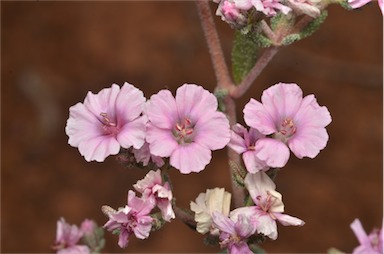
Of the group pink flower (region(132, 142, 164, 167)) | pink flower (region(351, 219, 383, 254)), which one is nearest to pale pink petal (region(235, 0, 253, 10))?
pink flower (region(132, 142, 164, 167))

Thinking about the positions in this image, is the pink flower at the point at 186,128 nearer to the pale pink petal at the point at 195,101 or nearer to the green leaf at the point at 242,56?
the pale pink petal at the point at 195,101

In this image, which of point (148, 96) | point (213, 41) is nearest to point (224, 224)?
point (213, 41)

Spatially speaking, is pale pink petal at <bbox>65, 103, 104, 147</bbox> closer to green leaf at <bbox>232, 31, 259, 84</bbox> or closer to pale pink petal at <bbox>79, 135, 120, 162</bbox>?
pale pink petal at <bbox>79, 135, 120, 162</bbox>

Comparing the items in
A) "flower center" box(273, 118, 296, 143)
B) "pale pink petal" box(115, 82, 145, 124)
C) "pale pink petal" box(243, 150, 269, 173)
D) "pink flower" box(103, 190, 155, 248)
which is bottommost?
"pink flower" box(103, 190, 155, 248)

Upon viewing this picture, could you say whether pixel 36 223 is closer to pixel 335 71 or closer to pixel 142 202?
pixel 335 71

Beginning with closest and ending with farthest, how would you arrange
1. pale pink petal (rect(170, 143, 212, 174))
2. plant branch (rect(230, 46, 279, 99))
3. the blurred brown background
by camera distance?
pale pink petal (rect(170, 143, 212, 174))
plant branch (rect(230, 46, 279, 99))
the blurred brown background

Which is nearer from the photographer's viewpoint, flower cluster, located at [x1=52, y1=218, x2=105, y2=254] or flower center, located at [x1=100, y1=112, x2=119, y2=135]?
flower center, located at [x1=100, y1=112, x2=119, y2=135]

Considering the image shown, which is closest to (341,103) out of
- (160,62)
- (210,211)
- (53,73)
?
(160,62)

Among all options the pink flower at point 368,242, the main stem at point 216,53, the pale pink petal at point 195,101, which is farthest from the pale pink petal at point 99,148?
the pink flower at point 368,242
